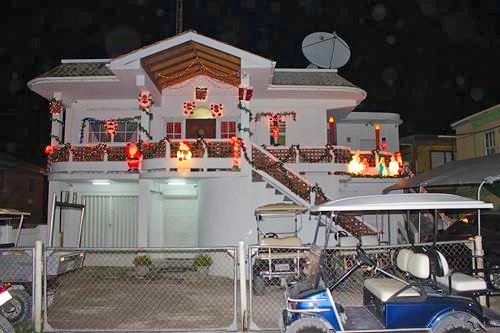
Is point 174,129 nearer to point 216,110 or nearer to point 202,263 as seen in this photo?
point 216,110

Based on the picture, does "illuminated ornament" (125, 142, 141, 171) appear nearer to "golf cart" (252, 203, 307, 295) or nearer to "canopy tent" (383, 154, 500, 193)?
"golf cart" (252, 203, 307, 295)

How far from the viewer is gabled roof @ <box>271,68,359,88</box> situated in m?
17.7

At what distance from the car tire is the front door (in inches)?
523

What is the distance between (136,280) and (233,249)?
24.7 feet

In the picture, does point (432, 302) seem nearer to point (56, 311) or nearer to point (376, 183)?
point (56, 311)

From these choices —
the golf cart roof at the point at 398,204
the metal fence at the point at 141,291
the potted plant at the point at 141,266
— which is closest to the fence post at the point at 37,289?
the metal fence at the point at 141,291

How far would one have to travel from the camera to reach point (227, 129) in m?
18.8

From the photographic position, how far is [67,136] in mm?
18297

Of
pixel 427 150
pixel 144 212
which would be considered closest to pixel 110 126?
pixel 144 212

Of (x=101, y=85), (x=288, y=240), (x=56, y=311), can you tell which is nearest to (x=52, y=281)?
(x=56, y=311)

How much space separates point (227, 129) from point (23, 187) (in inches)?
499

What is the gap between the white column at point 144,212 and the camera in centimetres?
1608

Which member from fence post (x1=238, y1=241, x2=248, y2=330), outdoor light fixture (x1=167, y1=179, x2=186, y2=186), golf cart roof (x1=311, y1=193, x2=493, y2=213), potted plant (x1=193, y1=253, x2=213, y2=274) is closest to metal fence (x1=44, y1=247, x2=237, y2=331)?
potted plant (x1=193, y1=253, x2=213, y2=274)

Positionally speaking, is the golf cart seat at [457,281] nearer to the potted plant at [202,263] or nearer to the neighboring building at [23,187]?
the potted plant at [202,263]
